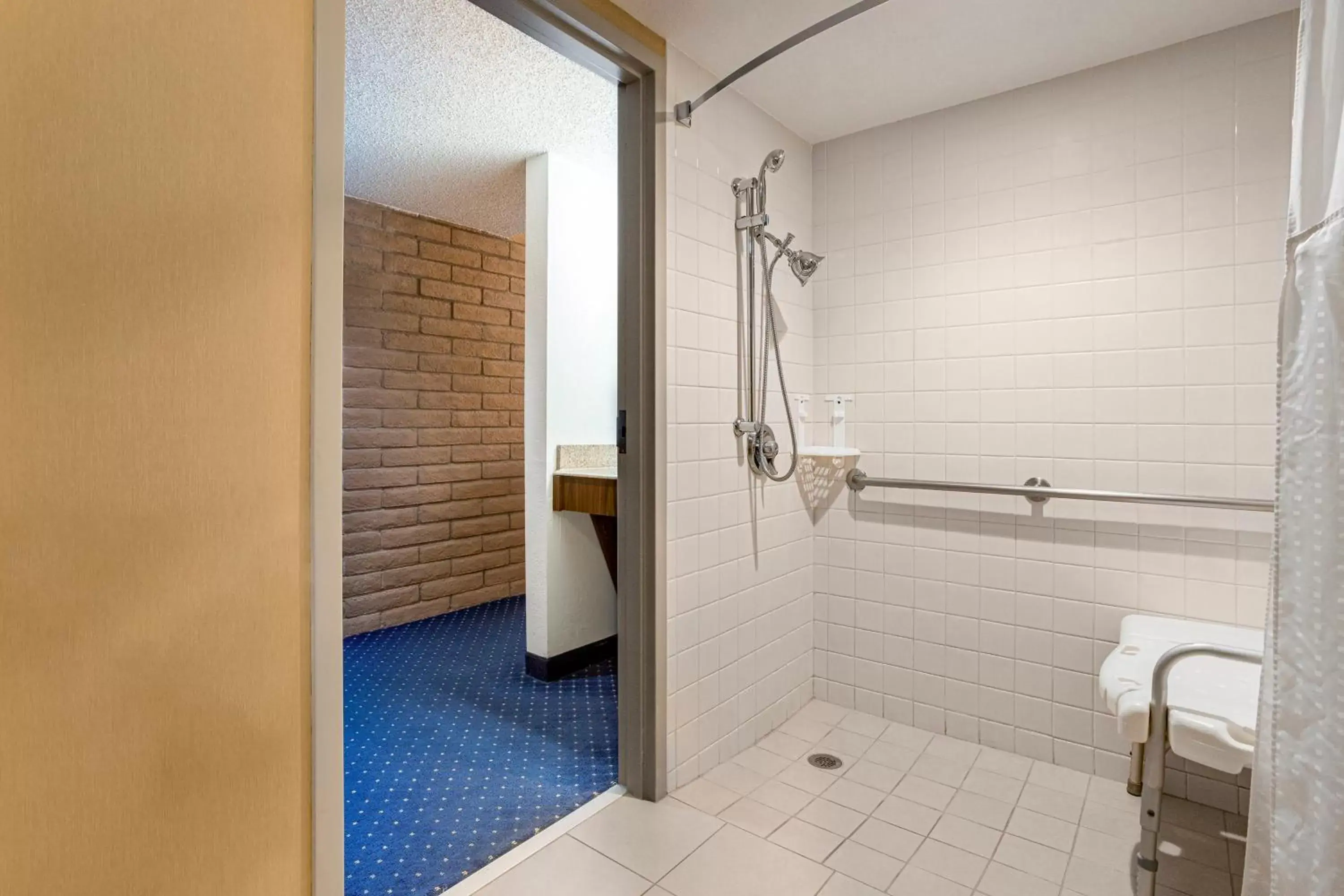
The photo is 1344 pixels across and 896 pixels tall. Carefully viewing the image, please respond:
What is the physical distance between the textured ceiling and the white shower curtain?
5.84ft

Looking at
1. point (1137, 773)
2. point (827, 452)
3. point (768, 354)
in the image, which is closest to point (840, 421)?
point (827, 452)

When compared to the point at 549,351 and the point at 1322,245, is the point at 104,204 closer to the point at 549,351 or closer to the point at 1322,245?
the point at 1322,245

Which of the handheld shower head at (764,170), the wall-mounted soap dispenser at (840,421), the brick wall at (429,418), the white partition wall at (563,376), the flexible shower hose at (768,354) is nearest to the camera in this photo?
the handheld shower head at (764,170)

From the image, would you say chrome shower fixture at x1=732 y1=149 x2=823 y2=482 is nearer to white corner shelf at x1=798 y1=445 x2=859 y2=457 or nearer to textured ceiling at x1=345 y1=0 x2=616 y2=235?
white corner shelf at x1=798 y1=445 x2=859 y2=457

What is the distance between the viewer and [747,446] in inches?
82.3

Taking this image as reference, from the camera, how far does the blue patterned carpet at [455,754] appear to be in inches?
61.0

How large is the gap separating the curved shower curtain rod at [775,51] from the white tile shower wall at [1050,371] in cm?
78

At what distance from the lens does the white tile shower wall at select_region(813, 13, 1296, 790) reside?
1.72 meters

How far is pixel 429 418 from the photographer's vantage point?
3488 mm

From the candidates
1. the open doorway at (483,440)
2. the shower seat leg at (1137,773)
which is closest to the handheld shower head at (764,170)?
the open doorway at (483,440)

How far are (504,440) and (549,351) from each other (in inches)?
54.1

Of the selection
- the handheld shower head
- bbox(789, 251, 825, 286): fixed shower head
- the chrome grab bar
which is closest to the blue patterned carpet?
the chrome grab bar

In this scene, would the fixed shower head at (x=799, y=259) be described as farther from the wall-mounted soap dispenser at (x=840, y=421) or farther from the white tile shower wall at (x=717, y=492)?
the wall-mounted soap dispenser at (x=840, y=421)

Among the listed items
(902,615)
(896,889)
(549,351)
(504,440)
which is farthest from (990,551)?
(504,440)
